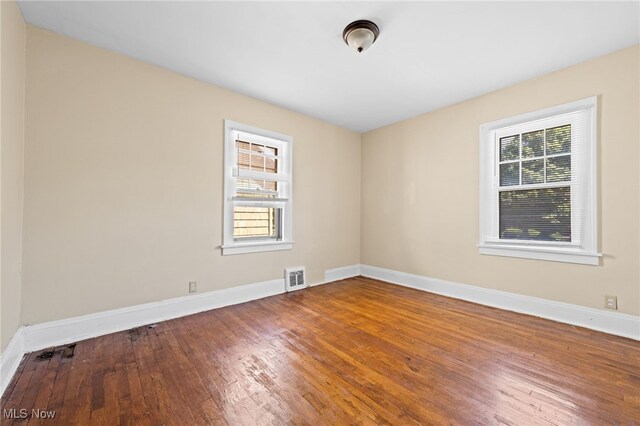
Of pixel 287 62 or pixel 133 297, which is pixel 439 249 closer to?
pixel 287 62

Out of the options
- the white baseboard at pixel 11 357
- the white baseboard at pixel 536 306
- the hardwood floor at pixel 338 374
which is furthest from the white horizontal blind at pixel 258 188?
the white baseboard at pixel 536 306

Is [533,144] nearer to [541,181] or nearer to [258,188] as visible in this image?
[541,181]

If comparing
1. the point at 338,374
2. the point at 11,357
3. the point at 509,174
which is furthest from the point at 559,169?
the point at 11,357

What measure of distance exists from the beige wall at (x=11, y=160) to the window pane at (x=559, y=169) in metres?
4.94

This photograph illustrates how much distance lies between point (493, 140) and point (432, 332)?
8.48 feet

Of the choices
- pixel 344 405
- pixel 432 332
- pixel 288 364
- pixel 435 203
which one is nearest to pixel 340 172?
pixel 435 203

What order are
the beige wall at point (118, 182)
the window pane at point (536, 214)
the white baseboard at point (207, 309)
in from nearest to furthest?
the white baseboard at point (207, 309)
the beige wall at point (118, 182)
the window pane at point (536, 214)

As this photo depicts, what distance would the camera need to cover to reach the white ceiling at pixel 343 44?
6.81ft

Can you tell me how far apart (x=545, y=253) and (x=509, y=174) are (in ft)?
3.39

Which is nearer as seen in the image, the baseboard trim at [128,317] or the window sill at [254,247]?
the baseboard trim at [128,317]

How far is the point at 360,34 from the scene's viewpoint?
2264mm

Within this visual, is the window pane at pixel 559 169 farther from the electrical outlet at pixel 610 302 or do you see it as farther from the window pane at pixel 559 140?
the electrical outlet at pixel 610 302

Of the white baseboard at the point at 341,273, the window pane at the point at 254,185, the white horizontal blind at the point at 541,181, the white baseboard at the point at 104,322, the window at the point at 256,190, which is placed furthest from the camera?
the white baseboard at the point at 341,273

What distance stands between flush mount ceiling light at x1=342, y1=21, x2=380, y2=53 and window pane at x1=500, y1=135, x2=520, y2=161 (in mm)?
2263
